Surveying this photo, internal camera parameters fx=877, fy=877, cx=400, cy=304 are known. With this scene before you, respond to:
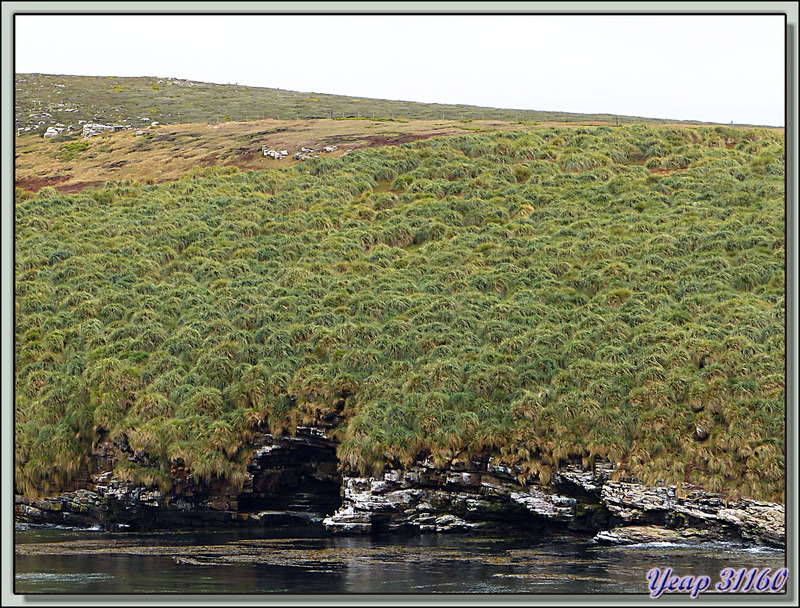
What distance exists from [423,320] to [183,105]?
83386 millimetres

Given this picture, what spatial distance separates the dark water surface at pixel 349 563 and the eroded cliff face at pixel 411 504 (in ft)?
2.73

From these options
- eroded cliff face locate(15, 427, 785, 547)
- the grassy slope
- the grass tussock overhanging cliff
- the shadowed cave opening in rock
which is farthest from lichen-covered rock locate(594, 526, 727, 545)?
the grassy slope

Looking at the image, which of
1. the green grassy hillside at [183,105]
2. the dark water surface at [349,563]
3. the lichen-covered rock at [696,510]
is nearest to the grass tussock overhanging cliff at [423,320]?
the lichen-covered rock at [696,510]

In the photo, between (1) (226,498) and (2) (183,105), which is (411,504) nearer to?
(1) (226,498)

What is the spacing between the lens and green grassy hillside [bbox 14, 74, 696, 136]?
10288cm

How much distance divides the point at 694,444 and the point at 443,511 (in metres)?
8.50

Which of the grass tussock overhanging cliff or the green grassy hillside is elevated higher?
the green grassy hillside

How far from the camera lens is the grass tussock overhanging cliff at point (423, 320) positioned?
3038 centimetres

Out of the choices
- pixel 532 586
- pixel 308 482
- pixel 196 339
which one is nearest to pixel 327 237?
pixel 196 339

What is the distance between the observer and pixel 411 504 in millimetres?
29500

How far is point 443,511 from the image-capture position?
96.7ft

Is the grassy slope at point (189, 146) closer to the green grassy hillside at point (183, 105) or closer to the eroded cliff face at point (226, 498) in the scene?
the green grassy hillside at point (183, 105)

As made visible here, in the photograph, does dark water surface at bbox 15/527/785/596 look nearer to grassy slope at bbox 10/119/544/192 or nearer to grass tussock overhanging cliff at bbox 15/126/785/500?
grass tussock overhanging cliff at bbox 15/126/785/500

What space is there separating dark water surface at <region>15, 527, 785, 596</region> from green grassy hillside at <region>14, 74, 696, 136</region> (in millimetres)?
77309
